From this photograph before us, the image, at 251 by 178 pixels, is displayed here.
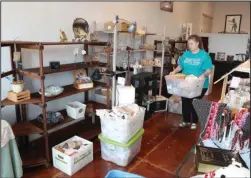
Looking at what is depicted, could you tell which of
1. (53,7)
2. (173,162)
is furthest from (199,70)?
(53,7)

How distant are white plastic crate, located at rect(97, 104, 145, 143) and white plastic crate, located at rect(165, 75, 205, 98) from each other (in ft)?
2.61

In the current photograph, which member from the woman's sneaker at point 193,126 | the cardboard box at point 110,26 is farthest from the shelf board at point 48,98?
the woman's sneaker at point 193,126

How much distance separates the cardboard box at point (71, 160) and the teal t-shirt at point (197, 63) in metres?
1.65

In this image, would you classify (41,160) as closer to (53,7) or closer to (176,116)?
(53,7)

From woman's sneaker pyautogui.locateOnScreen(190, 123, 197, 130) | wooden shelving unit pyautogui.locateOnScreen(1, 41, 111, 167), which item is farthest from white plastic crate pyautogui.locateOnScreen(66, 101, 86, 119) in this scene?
woman's sneaker pyautogui.locateOnScreen(190, 123, 197, 130)

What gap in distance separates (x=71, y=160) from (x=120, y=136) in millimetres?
520

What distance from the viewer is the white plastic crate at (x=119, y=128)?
2.03 meters

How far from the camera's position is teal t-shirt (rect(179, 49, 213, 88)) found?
9.05ft

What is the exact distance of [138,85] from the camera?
11.3 feet

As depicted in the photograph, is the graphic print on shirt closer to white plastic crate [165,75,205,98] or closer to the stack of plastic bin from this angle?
white plastic crate [165,75,205,98]

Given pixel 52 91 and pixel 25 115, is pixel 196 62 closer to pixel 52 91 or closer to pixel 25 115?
pixel 52 91

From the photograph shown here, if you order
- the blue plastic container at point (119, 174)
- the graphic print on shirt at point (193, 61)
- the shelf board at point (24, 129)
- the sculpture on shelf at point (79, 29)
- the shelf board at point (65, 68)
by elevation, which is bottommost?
the blue plastic container at point (119, 174)

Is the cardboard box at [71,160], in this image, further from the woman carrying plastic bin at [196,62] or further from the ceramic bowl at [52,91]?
the woman carrying plastic bin at [196,62]

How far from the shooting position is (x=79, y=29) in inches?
106
